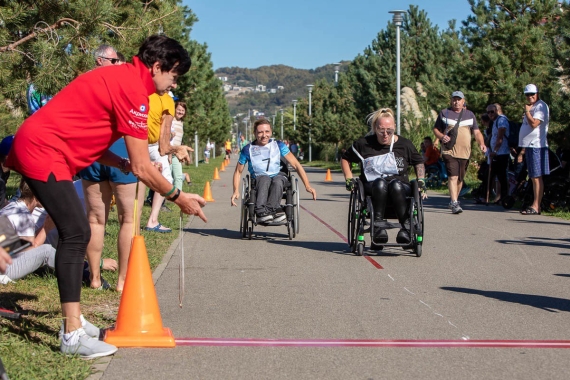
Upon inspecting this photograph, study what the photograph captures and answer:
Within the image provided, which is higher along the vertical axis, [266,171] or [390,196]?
[266,171]

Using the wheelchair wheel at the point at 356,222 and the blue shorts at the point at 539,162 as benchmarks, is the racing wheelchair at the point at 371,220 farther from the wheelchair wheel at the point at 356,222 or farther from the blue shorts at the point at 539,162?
the blue shorts at the point at 539,162

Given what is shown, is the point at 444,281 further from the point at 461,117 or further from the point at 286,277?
the point at 461,117

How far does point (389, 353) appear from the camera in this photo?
5160 millimetres

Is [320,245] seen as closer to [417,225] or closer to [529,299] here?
[417,225]

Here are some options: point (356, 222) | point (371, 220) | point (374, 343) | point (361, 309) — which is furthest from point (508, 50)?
point (374, 343)

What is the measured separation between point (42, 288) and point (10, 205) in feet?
2.55

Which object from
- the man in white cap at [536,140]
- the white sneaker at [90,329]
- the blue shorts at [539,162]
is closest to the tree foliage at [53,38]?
the white sneaker at [90,329]

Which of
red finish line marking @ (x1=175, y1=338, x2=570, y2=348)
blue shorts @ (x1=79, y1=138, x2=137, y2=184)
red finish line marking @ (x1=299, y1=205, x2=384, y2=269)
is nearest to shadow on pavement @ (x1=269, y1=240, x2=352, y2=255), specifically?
red finish line marking @ (x1=299, y1=205, x2=384, y2=269)

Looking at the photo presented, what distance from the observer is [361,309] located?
6484mm

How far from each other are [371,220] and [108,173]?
344cm

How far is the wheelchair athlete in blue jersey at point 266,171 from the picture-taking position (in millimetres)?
11188

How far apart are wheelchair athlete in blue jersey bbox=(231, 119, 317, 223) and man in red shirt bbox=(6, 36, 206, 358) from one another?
620 cm

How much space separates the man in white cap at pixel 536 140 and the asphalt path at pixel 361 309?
9.03ft

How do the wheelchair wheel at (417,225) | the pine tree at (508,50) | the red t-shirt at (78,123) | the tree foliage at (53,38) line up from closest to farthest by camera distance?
1. the red t-shirt at (78,123)
2. the wheelchair wheel at (417,225)
3. the tree foliage at (53,38)
4. the pine tree at (508,50)
